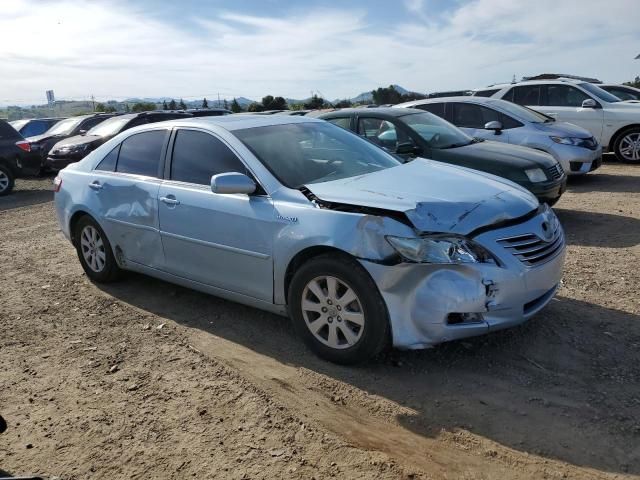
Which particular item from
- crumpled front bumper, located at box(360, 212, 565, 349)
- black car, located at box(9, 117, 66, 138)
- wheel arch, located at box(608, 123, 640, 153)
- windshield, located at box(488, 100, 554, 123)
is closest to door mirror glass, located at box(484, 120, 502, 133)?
windshield, located at box(488, 100, 554, 123)

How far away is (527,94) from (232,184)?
→ 10120mm

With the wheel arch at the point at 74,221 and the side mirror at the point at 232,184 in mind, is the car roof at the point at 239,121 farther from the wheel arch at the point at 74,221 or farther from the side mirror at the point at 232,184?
the wheel arch at the point at 74,221

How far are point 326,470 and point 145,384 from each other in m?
1.52

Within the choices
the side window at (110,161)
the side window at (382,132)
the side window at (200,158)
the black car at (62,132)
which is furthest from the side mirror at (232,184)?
the black car at (62,132)

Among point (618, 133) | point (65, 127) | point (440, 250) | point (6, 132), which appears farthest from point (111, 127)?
point (440, 250)

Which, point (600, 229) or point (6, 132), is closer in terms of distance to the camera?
point (600, 229)

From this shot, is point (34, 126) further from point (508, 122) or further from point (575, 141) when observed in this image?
point (575, 141)

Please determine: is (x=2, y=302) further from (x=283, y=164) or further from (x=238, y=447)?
(x=238, y=447)

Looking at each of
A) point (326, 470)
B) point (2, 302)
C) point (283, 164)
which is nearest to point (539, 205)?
point (283, 164)

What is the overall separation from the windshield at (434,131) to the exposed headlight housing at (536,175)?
1030mm

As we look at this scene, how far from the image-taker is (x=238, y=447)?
2.94 m

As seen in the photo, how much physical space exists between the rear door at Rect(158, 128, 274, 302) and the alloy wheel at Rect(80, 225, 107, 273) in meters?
1.12

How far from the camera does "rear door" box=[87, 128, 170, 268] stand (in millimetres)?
4793

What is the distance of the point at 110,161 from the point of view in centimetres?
535
